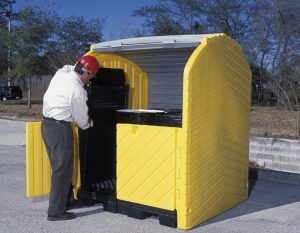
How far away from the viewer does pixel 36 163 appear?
18.6 ft

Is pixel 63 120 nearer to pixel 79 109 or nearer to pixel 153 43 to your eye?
pixel 79 109

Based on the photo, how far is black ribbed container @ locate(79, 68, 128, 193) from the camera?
5910 mm

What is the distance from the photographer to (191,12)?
3155 cm

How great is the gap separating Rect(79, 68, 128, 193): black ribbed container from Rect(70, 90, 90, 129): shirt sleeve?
541mm

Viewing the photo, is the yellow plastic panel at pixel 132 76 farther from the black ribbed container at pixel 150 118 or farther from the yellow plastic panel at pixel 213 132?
the yellow plastic panel at pixel 213 132

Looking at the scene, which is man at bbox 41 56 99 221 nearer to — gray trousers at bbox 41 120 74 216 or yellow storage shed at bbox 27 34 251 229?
gray trousers at bbox 41 120 74 216

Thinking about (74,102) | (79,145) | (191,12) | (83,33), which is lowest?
(79,145)

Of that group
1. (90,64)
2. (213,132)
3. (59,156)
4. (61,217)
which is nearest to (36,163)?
(59,156)

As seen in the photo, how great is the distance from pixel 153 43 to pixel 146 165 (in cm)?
138

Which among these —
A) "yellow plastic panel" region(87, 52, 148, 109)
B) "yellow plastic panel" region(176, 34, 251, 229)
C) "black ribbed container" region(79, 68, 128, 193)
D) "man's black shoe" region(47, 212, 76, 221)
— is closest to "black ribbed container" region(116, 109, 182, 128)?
"black ribbed container" region(79, 68, 128, 193)

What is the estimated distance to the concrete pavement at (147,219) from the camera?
508cm

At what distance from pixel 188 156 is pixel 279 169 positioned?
3633mm

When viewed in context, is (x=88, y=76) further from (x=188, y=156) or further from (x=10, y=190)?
(x=10, y=190)

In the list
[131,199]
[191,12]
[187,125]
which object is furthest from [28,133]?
[191,12]
